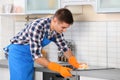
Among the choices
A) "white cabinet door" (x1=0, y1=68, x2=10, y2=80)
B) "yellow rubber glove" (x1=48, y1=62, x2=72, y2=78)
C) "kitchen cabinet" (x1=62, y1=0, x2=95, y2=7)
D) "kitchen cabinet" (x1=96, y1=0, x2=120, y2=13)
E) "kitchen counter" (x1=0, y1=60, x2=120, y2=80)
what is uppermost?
"kitchen cabinet" (x1=62, y1=0, x2=95, y2=7)

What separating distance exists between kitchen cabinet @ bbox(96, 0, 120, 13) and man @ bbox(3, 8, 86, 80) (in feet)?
1.22

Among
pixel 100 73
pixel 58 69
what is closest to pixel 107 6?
pixel 100 73

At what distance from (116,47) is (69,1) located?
63cm

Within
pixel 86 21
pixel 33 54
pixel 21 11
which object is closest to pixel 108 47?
pixel 86 21

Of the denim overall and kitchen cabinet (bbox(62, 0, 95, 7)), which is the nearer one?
the denim overall

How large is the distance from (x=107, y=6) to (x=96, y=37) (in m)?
0.45

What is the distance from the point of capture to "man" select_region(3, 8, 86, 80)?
2.49 m

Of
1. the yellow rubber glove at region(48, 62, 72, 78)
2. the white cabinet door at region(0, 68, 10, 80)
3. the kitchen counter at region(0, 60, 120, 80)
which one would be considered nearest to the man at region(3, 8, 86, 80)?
the yellow rubber glove at region(48, 62, 72, 78)

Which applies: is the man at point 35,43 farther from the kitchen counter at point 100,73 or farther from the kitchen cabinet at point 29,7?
the kitchen cabinet at point 29,7

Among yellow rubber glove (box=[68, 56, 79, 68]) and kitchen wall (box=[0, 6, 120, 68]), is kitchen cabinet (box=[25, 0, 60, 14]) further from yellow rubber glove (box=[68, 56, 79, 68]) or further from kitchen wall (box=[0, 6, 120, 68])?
yellow rubber glove (box=[68, 56, 79, 68])

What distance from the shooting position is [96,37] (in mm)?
3062

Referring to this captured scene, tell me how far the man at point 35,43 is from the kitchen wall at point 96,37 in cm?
35

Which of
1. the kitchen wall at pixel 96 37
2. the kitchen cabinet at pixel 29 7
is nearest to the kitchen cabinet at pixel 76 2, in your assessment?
the kitchen cabinet at pixel 29 7

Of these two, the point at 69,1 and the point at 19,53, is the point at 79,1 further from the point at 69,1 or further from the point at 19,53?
the point at 19,53
